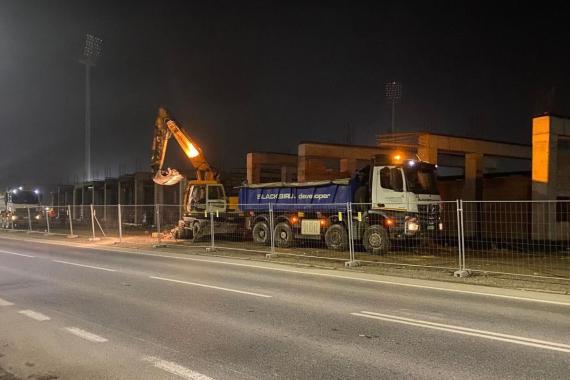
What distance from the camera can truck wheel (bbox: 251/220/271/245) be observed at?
2380 cm

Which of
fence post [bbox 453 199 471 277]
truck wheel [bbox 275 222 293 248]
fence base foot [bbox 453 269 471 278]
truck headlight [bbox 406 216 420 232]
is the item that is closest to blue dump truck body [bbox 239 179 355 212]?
truck wheel [bbox 275 222 293 248]

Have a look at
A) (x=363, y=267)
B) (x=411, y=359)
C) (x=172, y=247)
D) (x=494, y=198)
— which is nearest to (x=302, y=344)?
(x=411, y=359)

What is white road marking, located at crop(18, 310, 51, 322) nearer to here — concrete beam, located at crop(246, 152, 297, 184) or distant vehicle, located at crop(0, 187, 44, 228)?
concrete beam, located at crop(246, 152, 297, 184)

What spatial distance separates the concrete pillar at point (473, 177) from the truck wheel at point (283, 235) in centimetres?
1497

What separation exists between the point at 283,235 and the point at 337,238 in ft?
9.54

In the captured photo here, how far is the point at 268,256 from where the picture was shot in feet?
61.2

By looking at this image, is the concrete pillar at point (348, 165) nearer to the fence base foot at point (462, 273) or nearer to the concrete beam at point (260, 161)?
the concrete beam at point (260, 161)

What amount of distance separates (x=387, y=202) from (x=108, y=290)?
36.8 ft

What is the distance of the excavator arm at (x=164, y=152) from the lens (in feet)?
93.0

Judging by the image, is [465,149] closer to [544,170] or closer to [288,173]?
[544,170]

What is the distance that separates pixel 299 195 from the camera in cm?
2272

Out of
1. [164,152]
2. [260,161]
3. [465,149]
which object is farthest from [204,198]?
[465,149]

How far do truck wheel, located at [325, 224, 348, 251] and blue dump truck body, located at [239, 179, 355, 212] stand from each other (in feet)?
2.73

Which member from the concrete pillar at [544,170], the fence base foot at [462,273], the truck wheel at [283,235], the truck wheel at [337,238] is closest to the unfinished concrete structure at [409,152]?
the concrete pillar at [544,170]
